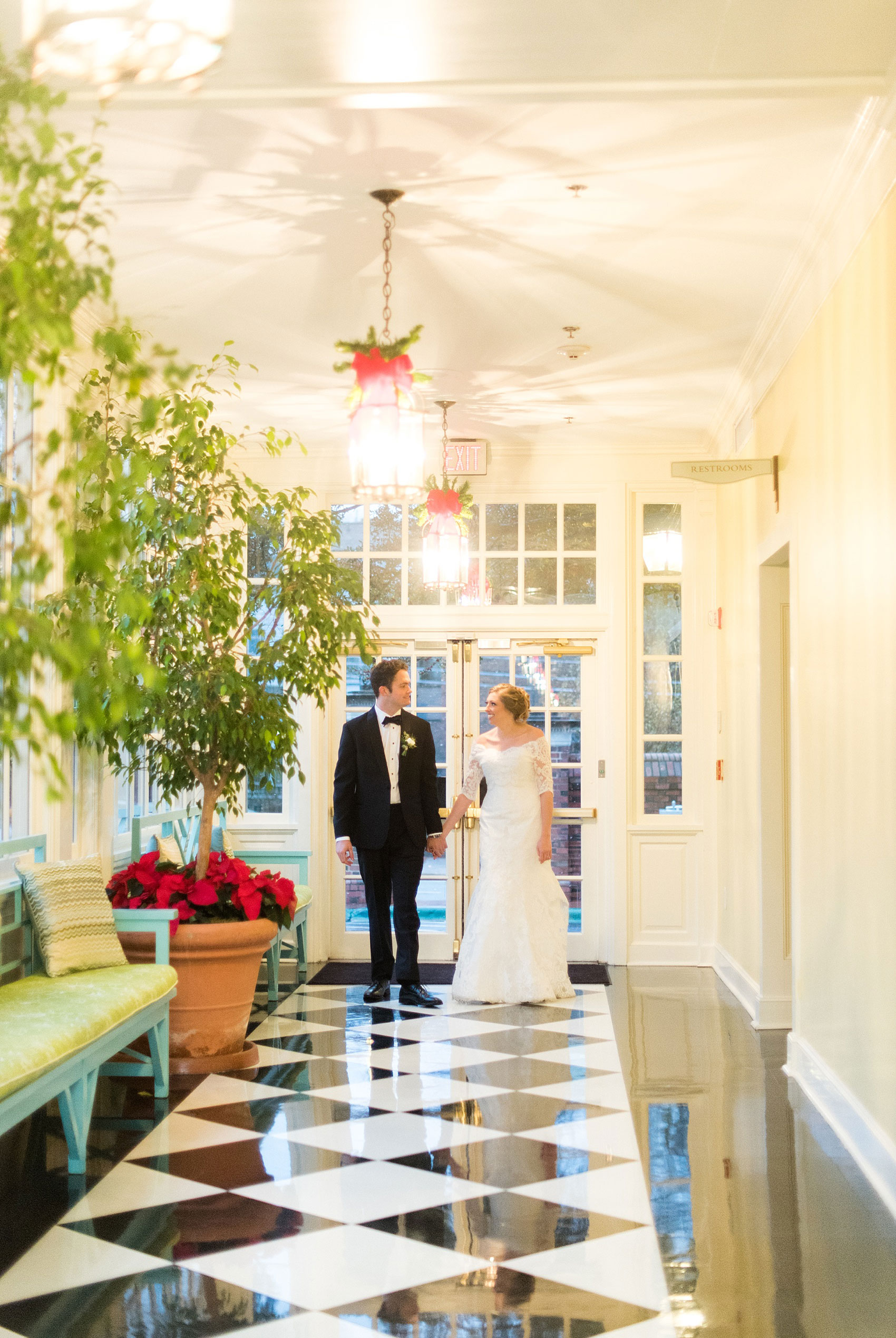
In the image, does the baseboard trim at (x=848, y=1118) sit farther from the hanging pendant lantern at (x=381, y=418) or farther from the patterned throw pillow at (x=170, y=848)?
the patterned throw pillow at (x=170, y=848)

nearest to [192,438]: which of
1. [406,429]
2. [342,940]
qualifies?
[406,429]

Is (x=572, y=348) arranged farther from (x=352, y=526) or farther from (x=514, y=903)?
(x=514, y=903)

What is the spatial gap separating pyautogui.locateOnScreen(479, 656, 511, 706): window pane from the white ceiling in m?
1.90

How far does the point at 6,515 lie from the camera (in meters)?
1.38

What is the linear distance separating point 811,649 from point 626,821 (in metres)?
2.91

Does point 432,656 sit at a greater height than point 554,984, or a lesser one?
greater

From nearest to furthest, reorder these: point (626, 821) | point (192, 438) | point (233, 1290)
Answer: point (233, 1290), point (192, 438), point (626, 821)

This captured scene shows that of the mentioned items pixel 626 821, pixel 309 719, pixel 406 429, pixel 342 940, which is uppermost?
pixel 406 429

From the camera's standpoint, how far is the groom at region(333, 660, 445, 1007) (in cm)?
609

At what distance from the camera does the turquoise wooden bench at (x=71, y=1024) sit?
3182mm

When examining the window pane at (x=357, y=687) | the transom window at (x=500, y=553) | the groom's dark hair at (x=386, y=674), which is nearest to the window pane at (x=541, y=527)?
the transom window at (x=500, y=553)

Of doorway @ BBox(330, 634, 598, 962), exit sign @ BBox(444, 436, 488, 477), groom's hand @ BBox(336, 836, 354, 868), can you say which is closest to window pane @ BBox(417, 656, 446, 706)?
doorway @ BBox(330, 634, 598, 962)

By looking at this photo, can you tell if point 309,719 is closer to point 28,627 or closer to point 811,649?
point 811,649

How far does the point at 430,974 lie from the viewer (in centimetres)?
694
